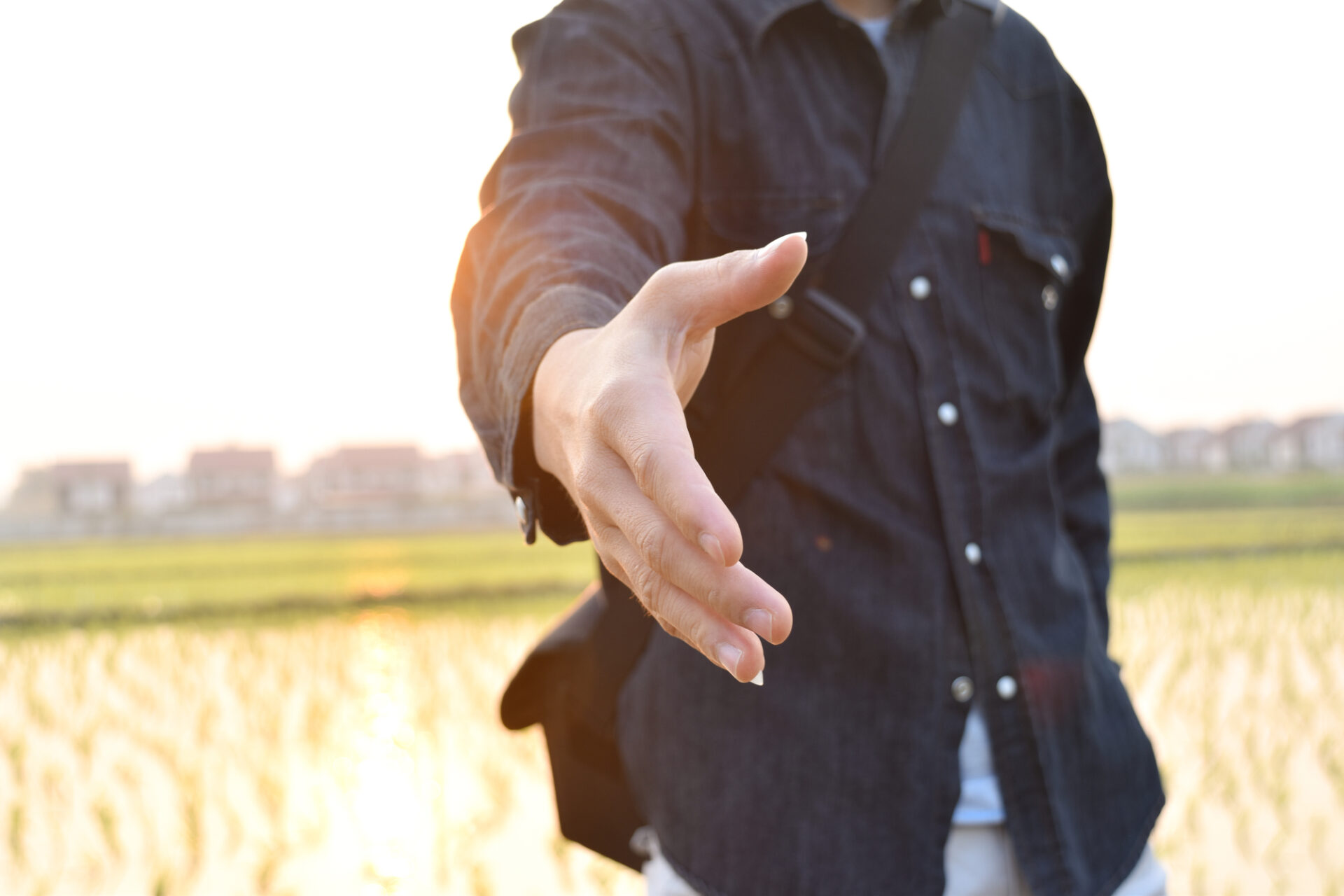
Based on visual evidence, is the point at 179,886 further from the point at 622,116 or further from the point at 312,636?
the point at 312,636

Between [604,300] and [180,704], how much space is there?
5719 millimetres

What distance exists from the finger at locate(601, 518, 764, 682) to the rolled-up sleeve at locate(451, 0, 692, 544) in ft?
0.73

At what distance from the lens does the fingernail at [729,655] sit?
41cm

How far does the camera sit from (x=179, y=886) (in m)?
2.99

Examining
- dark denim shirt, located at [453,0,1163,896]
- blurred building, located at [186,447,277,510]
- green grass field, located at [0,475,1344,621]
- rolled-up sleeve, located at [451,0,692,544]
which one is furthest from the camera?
blurred building, located at [186,447,277,510]

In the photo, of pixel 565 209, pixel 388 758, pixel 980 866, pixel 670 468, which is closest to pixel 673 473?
pixel 670 468

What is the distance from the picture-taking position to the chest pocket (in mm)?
1072

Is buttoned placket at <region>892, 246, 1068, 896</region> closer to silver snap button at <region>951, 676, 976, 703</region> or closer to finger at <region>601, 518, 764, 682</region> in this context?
silver snap button at <region>951, 676, 976, 703</region>

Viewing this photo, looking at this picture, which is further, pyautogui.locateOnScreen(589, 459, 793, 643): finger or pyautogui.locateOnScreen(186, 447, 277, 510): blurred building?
pyautogui.locateOnScreen(186, 447, 277, 510): blurred building

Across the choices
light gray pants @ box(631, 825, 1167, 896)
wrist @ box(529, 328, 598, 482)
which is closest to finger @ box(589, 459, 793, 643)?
wrist @ box(529, 328, 598, 482)

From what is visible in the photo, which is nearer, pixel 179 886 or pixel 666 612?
pixel 666 612

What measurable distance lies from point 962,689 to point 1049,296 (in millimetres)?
523

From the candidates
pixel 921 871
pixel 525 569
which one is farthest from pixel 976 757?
pixel 525 569

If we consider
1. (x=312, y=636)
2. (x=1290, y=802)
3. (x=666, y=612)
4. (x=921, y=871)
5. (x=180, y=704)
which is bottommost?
(x=312, y=636)
